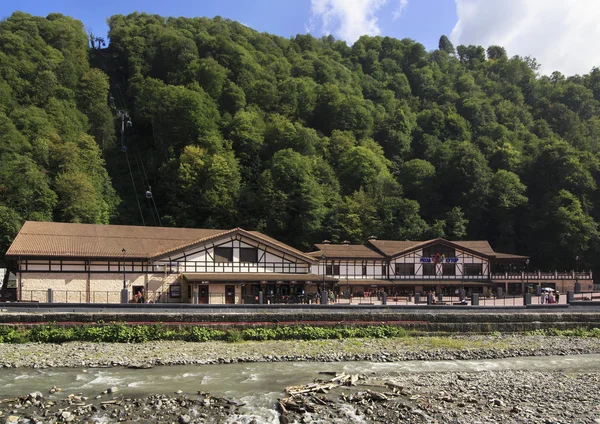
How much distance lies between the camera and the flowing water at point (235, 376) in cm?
1741

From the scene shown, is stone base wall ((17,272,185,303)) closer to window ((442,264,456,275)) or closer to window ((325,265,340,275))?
window ((325,265,340,275))

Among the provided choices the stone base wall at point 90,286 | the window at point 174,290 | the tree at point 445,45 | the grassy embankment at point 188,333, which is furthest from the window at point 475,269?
the tree at point 445,45

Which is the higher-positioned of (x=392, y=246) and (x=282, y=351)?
(x=392, y=246)

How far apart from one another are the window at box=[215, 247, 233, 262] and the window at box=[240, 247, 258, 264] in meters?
0.84

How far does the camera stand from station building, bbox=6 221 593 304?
1278 inches

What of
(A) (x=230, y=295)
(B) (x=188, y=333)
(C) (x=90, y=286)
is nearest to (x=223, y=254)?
(A) (x=230, y=295)

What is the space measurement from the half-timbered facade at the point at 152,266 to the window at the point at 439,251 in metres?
11.8

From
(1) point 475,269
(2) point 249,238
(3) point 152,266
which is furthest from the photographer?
(1) point 475,269

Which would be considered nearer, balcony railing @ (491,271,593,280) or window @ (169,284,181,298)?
window @ (169,284,181,298)

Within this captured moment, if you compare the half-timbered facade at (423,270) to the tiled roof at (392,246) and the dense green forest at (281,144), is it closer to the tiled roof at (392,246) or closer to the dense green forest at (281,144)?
the tiled roof at (392,246)

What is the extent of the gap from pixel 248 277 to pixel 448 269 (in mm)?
19700

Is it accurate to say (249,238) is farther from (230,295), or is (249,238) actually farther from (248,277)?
(230,295)

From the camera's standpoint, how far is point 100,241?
35031 mm

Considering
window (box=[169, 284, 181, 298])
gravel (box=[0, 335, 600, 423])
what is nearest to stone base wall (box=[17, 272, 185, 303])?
window (box=[169, 284, 181, 298])
